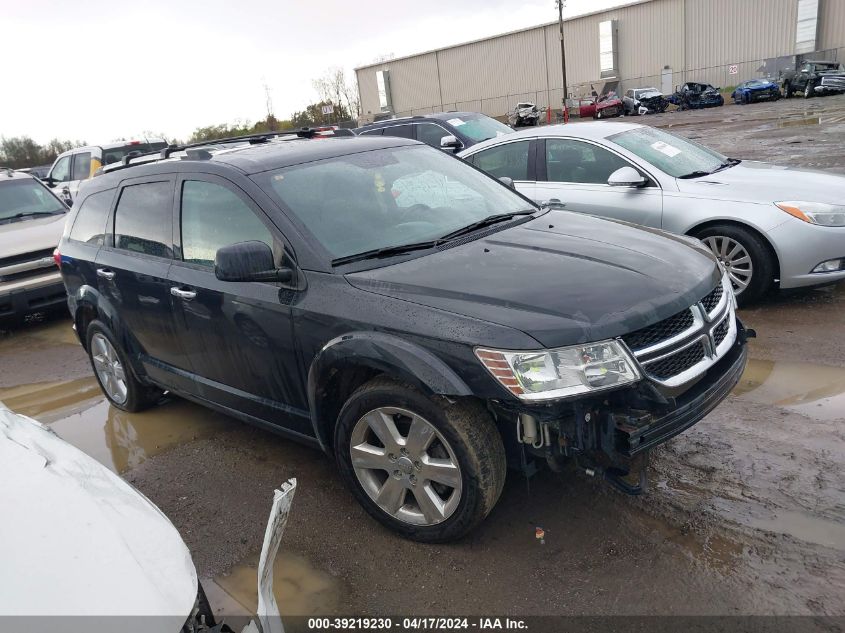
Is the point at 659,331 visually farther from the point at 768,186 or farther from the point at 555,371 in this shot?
the point at 768,186

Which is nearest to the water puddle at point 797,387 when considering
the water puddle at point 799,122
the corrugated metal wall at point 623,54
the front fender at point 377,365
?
the front fender at point 377,365

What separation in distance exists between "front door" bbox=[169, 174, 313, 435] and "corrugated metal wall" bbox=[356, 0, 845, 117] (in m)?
47.9

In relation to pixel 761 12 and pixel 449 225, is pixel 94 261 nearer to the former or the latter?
pixel 449 225

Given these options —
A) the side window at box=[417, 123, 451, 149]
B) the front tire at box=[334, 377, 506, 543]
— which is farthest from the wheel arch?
the side window at box=[417, 123, 451, 149]

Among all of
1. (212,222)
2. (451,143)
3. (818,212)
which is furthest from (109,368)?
(451,143)

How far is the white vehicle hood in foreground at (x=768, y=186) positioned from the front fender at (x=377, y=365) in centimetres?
400

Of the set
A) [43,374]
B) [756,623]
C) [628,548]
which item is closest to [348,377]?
[628,548]

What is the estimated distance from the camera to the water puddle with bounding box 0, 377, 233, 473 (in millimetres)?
4680

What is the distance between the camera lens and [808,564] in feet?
9.12

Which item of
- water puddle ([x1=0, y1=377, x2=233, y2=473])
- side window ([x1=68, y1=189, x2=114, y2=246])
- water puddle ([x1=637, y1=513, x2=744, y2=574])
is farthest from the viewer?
side window ([x1=68, y1=189, x2=114, y2=246])

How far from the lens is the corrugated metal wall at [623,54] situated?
43.9 m

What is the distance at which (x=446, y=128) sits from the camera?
35.9 feet

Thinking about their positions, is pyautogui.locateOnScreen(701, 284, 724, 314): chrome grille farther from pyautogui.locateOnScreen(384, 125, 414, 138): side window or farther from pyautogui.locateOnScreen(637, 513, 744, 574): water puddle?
pyautogui.locateOnScreen(384, 125, 414, 138): side window

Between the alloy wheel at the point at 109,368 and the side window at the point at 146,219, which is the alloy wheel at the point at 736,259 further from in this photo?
the alloy wheel at the point at 109,368
